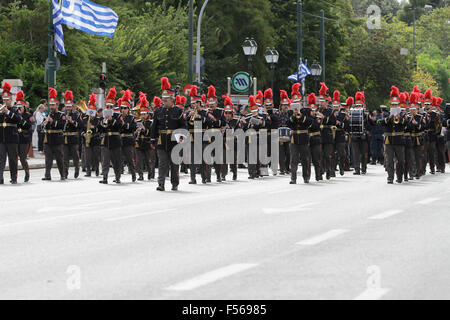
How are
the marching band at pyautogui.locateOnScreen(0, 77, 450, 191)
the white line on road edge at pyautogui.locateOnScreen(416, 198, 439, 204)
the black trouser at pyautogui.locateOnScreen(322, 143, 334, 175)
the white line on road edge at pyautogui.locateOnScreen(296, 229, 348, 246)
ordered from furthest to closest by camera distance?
the black trouser at pyautogui.locateOnScreen(322, 143, 334, 175), the marching band at pyautogui.locateOnScreen(0, 77, 450, 191), the white line on road edge at pyautogui.locateOnScreen(416, 198, 439, 204), the white line on road edge at pyautogui.locateOnScreen(296, 229, 348, 246)

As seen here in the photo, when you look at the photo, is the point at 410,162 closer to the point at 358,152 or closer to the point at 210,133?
the point at 358,152

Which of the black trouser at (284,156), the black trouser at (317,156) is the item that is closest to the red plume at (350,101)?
the black trouser at (284,156)

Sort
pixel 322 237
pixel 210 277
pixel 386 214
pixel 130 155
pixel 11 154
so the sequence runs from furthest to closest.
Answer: pixel 130 155
pixel 11 154
pixel 386 214
pixel 322 237
pixel 210 277

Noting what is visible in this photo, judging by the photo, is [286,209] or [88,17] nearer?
[286,209]

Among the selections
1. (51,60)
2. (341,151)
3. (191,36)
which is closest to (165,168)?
(341,151)

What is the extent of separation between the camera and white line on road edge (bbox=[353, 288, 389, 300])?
799 centimetres

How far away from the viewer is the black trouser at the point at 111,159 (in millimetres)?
23812

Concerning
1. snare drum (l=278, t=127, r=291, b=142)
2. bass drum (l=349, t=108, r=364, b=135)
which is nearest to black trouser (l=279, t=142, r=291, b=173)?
snare drum (l=278, t=127, r=291, b=142)

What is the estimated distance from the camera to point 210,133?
25000mm

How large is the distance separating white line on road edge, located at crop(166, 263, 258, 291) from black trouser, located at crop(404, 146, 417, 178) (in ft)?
50.3

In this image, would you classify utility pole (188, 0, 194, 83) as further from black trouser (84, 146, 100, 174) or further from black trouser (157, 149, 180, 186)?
black trouser (157, 149, 180, 186)

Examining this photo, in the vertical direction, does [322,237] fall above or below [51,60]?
below

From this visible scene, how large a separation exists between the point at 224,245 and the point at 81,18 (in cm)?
2411

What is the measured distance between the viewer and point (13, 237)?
12.2 meters
